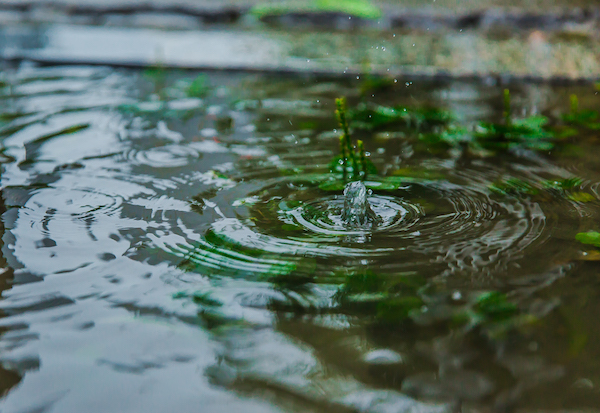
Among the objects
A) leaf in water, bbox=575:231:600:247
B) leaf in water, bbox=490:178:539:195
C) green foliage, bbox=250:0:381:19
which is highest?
green foliage, bbox=250:0:381:19

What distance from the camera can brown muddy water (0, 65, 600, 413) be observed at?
83cm

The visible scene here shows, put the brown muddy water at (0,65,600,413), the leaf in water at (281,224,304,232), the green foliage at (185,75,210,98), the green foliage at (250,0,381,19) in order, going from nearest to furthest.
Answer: the brown muddy water at (0,65,600,413), the leaf in water at (281,224,304,232), the green foliage at (185,75,210,98), the green foliage at (250,0,381,19)

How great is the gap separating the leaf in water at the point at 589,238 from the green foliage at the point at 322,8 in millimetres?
3611

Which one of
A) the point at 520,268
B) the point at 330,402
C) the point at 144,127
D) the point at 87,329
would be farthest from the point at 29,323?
the point at 144,127

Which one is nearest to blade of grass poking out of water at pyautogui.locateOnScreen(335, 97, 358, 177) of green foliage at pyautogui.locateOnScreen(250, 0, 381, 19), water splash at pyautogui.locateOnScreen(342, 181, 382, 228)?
water splash at pyautogui.locateOnScreen(342, 181, 382, 228)

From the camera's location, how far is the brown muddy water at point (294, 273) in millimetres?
831

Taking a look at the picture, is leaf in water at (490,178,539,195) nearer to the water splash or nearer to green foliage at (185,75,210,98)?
the water splash

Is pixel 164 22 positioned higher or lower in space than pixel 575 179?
higher

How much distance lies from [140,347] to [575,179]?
1.32 meters

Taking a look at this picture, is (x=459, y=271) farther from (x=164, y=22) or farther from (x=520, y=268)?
(x=164, y=22)

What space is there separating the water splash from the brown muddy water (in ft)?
0.12

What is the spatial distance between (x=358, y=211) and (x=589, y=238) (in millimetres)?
513

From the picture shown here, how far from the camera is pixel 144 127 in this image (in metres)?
2.23

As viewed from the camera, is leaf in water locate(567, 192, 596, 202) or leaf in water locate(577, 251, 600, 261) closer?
leaf in water locate(577, 251, 600, 261)
